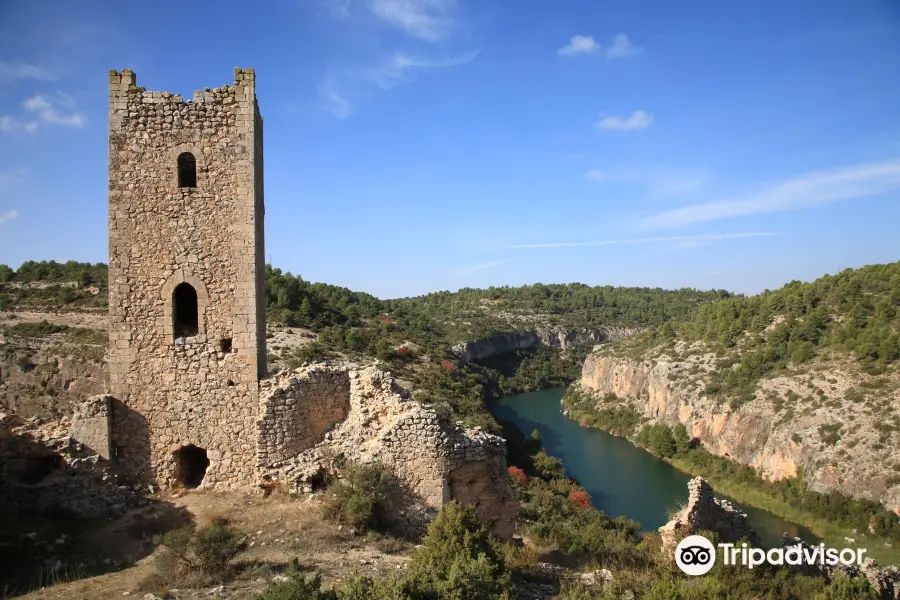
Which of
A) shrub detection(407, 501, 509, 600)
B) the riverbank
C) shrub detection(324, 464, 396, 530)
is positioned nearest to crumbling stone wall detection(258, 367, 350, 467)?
shrub detection(324, 464, 396, 530)

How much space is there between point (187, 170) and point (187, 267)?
165 centimetres

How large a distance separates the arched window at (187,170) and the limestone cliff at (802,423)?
33.5 metres

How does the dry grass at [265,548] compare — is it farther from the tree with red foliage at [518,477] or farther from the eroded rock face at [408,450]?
the tree with red foliage at [518,477]

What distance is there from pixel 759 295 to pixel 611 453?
21653 mm

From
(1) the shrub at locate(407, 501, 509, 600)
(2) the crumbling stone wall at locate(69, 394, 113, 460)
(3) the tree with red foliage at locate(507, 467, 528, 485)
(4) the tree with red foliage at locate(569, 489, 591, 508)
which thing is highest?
(2) the crumbling stone wall at locate(69, 394, 113, 460)

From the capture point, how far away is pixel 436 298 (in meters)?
97.6

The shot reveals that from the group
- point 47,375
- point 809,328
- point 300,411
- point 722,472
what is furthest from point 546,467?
point 300,411

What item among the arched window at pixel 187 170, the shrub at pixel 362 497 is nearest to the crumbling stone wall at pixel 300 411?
the shrub at pixel 362 497

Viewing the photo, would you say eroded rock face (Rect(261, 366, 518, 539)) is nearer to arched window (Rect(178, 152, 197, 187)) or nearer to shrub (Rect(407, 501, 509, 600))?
shrub (Rect(407, 501, 509, 600))

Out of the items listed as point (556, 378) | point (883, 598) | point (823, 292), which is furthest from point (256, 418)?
point (556, 378)

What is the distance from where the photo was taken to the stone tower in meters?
8.17

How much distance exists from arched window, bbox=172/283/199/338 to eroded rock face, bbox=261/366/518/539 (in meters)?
1.68

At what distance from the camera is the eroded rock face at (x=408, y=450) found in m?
7.56

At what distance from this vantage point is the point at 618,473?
133 ft
